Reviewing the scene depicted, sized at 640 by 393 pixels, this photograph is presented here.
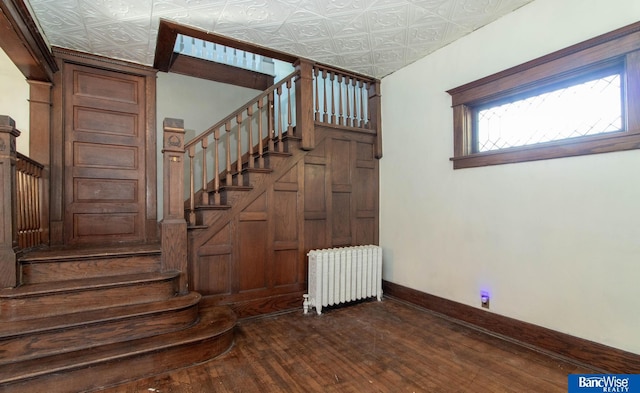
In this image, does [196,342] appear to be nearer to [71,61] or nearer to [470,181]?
[470,181]

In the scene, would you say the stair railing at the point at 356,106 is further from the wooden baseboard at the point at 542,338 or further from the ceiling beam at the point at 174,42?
the wooden baseboard at the point at 542,338

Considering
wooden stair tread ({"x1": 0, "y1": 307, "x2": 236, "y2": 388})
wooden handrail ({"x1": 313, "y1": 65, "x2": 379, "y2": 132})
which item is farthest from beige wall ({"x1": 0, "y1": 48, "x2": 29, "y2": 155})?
wooden handrail ({"x1": 313, "y1": 65, "x2": 379, "y2": 132})

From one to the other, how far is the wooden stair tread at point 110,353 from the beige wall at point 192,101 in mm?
1817

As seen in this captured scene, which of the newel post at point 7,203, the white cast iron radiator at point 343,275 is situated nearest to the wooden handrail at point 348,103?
the white cast iron radiator at point 343,275

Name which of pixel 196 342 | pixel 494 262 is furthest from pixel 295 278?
pixel 494 262

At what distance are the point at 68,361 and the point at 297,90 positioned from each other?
3122 mm

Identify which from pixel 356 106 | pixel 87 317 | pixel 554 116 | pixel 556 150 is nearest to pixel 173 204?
pixel 87 317

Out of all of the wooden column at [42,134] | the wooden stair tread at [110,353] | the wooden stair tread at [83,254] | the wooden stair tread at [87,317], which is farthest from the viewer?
the wooden column at [42,134]

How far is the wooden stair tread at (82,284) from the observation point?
2.13m

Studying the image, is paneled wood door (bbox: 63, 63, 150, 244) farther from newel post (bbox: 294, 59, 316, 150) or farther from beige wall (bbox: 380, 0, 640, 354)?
beige wall (bbox: 380, 0, 640, 354)

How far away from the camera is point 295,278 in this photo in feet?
11.6

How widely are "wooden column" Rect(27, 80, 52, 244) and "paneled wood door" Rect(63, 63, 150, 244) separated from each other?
6.1 inches

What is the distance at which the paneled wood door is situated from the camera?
327cm

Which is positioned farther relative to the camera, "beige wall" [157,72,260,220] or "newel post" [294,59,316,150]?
"beige wall" [157,72,260,220]
